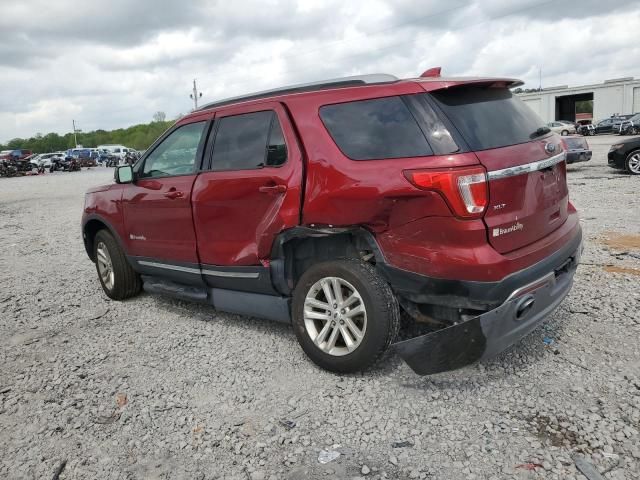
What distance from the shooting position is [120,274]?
5.15 meters

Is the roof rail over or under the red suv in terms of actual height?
over

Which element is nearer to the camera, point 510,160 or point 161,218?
point 510,160

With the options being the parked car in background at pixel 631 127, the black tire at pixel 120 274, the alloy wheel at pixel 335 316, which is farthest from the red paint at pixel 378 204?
the parked car in background at pixel 631 127

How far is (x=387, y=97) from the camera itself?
3119 millimetres

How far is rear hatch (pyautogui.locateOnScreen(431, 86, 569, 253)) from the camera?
2.84 m

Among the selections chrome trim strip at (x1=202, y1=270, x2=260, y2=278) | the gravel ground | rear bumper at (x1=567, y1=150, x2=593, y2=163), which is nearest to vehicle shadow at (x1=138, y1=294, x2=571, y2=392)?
the gravel ground

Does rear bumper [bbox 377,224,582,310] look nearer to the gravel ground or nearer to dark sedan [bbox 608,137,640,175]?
the gravel ground

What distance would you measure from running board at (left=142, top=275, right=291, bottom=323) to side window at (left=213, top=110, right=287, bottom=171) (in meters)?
0.97

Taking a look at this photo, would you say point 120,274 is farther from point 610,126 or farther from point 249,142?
point 610,126

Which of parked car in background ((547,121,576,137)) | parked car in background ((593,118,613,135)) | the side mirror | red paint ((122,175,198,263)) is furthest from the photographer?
parked car in background ((547,121,576,137))

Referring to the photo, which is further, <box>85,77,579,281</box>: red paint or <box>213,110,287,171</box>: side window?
<box>213,110,287,171</box>: side window

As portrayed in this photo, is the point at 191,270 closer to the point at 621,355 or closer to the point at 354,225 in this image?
the point at 354,225

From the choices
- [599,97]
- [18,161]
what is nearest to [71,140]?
[18,161]

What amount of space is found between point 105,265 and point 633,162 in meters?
12.7
